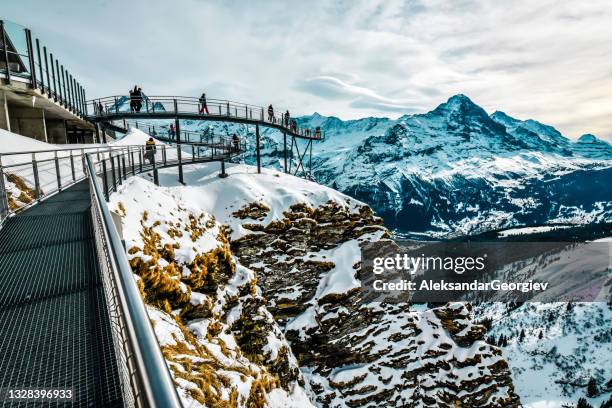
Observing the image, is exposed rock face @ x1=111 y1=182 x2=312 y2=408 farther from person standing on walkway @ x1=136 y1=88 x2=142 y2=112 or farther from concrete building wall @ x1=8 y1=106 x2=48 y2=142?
concrete building wall @ x1=8 y1=106 x2=48 y2=142

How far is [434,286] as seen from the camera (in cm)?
17325

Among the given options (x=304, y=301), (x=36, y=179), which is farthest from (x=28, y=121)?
(x=304, y=301)

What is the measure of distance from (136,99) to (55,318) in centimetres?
3235

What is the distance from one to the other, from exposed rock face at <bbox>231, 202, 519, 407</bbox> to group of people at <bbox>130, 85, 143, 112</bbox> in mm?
17484

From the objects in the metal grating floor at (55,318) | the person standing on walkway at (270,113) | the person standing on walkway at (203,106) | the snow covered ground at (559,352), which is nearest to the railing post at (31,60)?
the person standing on walkway at (203,106)

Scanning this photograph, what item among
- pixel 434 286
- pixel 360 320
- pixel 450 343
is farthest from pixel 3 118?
pixel 434 286

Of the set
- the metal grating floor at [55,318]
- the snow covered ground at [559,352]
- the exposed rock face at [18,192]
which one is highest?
the exposed rock face at [18,192]

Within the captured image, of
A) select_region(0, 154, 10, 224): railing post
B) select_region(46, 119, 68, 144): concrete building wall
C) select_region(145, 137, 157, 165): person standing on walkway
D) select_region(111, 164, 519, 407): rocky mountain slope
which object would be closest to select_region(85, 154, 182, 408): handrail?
select_region(0, 154, 10, 224): railing post

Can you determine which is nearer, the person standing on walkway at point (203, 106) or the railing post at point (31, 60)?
the railing post at point (31, 60)

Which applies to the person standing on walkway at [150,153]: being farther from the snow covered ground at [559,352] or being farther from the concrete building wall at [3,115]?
the snow covered ground at [559,352]

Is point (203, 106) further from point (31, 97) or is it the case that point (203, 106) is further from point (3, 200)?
point (3, 200)

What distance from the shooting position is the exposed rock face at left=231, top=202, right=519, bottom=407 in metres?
26.8

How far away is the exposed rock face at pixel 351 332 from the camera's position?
1056 inches

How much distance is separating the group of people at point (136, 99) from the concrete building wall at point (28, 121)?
7.40m
